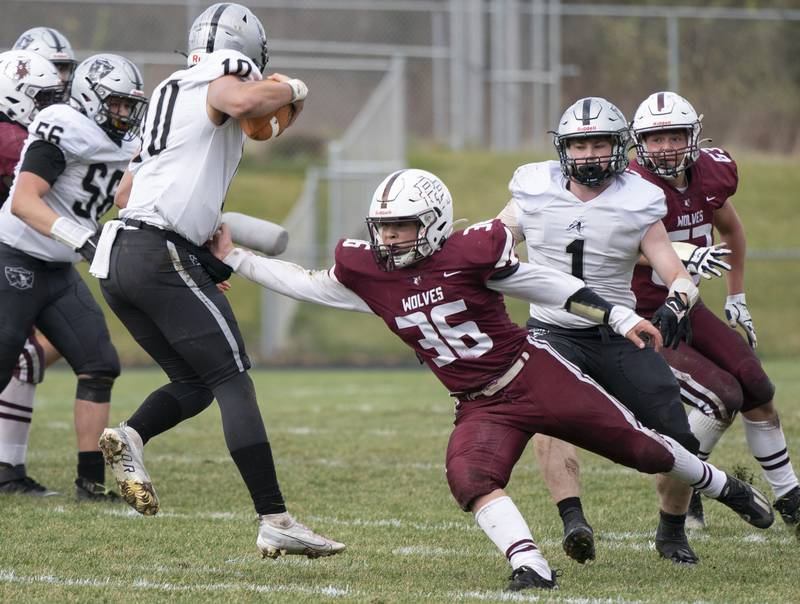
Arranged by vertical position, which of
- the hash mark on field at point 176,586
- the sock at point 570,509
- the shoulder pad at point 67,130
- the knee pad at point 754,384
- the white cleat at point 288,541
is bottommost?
the hash mark on field at point 176,586

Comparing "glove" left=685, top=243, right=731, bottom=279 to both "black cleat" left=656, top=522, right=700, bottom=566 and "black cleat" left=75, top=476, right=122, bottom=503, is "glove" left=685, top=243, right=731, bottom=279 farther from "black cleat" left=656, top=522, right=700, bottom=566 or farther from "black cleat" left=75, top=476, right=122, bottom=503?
"black cleat" left=75, top=476, right=122, bottom=503

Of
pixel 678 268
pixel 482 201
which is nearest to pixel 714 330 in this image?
pixel 678 268

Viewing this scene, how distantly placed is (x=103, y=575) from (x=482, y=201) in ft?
43.0

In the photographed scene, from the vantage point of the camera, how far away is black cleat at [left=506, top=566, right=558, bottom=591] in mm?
3807

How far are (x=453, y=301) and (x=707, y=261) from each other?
3.51 feet

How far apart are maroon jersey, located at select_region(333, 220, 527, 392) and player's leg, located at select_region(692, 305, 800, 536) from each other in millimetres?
1126

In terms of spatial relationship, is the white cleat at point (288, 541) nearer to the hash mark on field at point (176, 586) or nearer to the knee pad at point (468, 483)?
the hash mark on field at point (176, 586)

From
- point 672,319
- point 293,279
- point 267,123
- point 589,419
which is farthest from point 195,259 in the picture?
point 672,319

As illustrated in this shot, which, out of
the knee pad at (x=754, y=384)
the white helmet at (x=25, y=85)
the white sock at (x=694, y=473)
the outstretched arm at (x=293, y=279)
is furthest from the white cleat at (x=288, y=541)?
the white helmet at (x=25, y=85)

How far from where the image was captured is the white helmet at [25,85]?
567 cm

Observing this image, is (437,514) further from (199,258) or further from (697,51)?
(697,51)

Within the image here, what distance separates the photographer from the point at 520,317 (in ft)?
49.3

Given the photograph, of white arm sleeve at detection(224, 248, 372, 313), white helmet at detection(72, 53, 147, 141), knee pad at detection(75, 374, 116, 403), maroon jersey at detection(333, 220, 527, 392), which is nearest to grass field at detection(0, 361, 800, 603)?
knee pad at detection(75, 374, 116, 403)

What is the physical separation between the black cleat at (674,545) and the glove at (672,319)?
69cm
